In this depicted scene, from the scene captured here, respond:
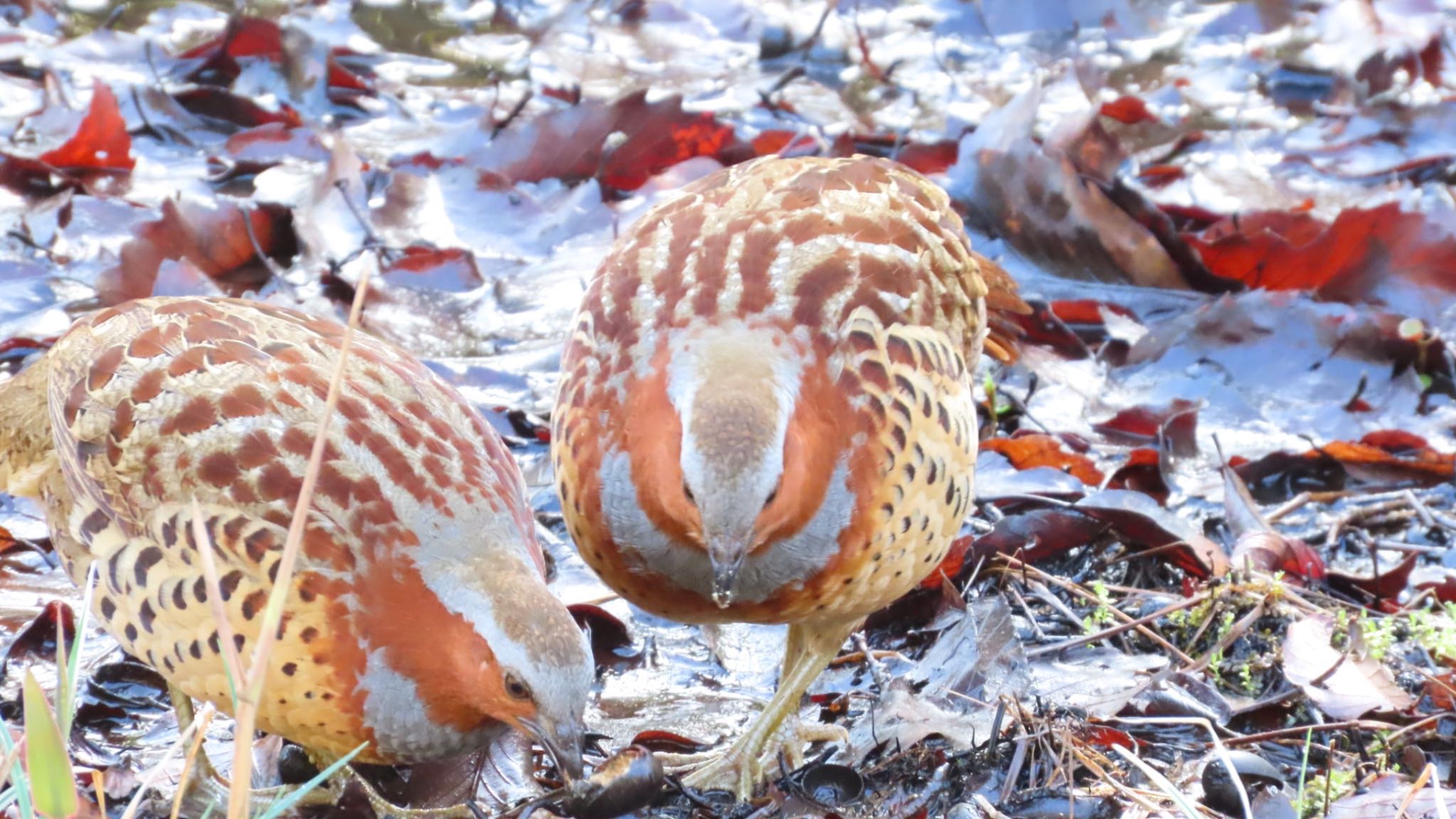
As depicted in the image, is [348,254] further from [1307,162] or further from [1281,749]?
[1307,162]

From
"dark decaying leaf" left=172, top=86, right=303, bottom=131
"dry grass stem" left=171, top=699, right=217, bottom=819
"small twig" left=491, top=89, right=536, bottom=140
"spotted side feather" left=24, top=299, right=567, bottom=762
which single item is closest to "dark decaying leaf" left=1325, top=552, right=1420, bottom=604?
"spotted side feather" left=24, top=299, right=567, bottom=762

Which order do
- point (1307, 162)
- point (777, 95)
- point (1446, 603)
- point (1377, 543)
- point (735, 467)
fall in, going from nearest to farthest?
point (735, 467) < point (1446, 603) < point (1377, 543) < point (1307, 162) < point (777, 95)

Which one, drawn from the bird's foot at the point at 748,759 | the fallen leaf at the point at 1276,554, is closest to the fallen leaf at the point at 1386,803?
the fallen leaf at the point at 1276,554

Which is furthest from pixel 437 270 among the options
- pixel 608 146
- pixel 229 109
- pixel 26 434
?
pixel 26 434

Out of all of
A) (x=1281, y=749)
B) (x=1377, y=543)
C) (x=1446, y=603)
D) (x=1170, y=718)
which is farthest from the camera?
(x=1377, y=543)

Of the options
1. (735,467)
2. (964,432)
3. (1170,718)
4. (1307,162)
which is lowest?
(1307,162)

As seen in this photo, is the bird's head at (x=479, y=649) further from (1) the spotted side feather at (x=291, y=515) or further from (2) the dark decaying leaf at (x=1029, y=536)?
(2) the dark decaying leaf at (x=1029, y=536)

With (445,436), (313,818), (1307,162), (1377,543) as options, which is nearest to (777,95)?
(1307,162)
